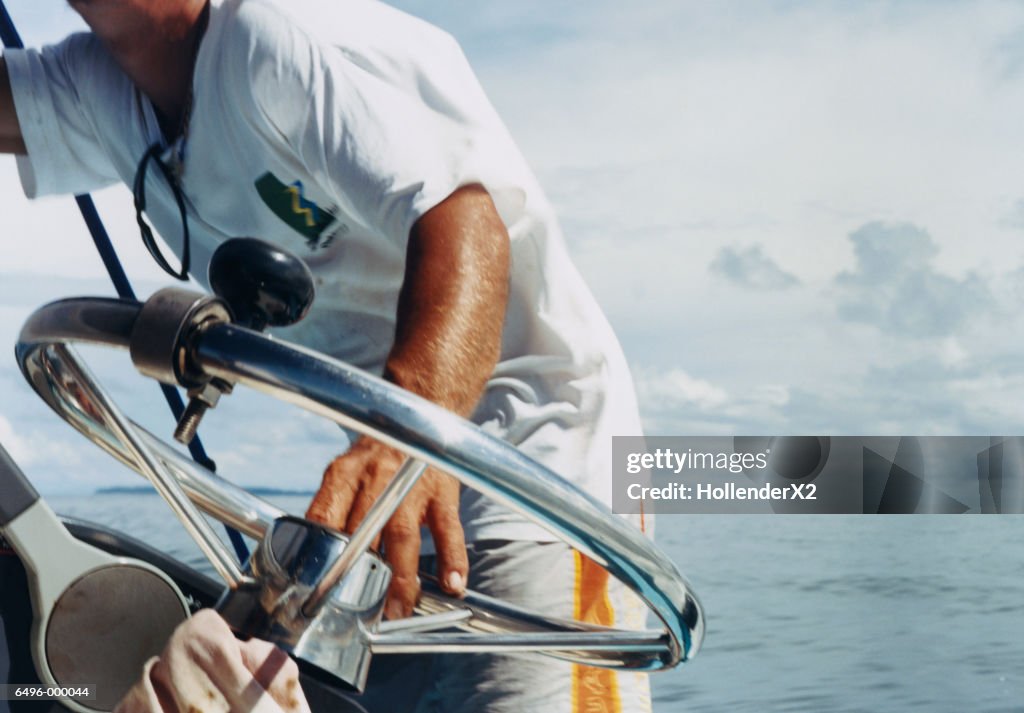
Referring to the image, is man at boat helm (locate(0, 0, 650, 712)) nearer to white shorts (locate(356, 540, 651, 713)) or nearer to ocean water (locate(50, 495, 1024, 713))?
white shorts (locate(356, 540, 651, 713))

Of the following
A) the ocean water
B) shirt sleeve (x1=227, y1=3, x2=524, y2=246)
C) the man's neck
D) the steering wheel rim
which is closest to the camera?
the steering wheel rim

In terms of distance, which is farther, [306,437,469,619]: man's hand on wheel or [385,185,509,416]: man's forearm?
[385,185,509,416]: man's forearm

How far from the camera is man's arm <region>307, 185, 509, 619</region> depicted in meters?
0.43

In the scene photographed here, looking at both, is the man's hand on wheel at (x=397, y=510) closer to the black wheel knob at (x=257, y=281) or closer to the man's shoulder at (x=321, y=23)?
the black wheel knob at (x=257, y=281)

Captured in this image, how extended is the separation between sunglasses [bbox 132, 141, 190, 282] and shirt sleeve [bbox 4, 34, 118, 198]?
9 cm

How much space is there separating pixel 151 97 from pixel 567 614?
50cm

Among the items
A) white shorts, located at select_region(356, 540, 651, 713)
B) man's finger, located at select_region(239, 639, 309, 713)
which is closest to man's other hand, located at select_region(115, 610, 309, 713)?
man's finger, located at select_region(239, 639, 309, 713)

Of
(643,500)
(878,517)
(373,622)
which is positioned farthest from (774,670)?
(878,517)

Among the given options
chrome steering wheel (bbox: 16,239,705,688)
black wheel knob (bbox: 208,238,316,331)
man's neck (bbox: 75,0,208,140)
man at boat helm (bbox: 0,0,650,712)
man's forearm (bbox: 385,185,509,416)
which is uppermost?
man's neck (bbox: 75,0,208,140)

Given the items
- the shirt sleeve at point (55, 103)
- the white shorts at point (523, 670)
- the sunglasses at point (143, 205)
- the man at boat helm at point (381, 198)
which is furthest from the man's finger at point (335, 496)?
the shirt sleeve at point (55, 103)

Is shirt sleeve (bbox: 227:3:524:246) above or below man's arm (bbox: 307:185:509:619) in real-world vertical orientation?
above

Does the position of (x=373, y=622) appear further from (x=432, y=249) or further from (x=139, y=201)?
(x=139, y=201)

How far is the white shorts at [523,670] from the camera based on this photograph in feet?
2.65

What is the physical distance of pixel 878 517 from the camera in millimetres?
9391
